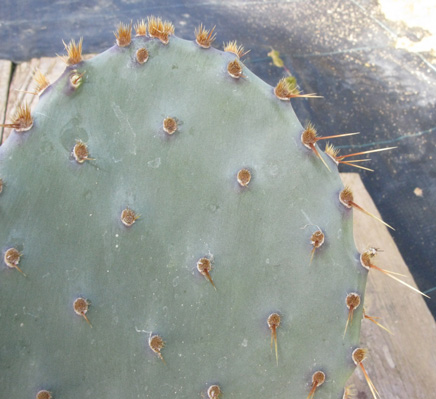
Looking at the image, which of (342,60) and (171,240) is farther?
(342,60)

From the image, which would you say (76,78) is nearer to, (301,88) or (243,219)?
(243,219)

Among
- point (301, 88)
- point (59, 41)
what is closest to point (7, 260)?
point (59, 41)

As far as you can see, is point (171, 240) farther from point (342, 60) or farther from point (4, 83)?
point (342, 60)

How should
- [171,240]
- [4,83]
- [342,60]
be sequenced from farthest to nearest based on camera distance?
[342,60] → [4,83] → [171,240]

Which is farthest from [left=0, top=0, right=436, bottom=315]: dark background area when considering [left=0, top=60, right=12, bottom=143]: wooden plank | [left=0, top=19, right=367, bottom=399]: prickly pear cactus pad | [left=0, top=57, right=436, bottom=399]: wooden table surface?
[left=0, top=19, right=367, bottom=399]: prickly pear cactus pad

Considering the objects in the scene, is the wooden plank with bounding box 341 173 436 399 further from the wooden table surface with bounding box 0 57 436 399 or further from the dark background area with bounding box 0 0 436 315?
the dark background area with bounding box 0 0 436 315

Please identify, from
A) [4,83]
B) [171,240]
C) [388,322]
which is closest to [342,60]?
[388,322]
